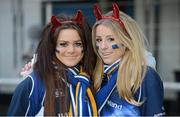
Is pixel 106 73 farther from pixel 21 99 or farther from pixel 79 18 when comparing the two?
pixel 21 99

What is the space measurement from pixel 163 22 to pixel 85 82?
6.44 metres

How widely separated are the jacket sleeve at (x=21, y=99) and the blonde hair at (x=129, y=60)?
0.39 m

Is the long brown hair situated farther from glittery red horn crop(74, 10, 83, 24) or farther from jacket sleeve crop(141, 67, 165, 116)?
jacket sleeve crop(141, 67, 165, 116)

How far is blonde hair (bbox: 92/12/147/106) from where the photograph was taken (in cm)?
256

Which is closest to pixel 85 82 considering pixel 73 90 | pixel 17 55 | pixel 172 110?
pixel 73 90

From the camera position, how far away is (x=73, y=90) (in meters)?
2.64

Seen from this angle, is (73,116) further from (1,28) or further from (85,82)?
(1,28)

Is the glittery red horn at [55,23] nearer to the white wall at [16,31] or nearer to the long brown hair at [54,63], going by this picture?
the long brown hair at [54,63]

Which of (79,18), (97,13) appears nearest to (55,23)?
(79,18)

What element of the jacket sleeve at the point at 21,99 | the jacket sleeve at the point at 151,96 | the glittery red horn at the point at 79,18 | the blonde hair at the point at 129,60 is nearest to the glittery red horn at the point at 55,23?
the glittery red horn at the point at 79,18

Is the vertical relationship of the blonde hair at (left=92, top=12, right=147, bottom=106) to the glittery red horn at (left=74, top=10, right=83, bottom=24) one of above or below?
below

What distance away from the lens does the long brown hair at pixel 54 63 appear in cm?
261

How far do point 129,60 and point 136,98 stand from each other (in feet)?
0.74

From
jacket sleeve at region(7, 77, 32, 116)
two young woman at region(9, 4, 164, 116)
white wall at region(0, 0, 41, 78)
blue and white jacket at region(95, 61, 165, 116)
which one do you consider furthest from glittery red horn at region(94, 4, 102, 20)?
white wall at region(0, 0, 41, 78)
